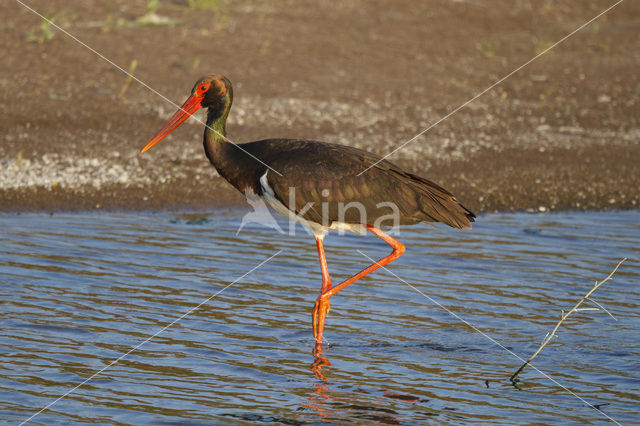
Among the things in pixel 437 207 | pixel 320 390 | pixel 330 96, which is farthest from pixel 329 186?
pixel 330 96

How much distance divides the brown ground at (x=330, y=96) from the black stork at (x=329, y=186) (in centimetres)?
282

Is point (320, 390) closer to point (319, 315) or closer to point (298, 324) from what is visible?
point (319, 315)

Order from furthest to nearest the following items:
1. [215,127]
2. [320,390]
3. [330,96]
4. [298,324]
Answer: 1. [330,96]
2. [215,127]
3. [298,324]
4. [320,390]

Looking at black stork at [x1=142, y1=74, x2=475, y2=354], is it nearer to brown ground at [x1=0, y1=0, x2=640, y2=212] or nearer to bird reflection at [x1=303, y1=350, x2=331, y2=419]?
bird reflection at [x1=303, y1=350, x2=331, y2=419]

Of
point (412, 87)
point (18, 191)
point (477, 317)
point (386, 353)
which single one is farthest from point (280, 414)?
point (412, 87)

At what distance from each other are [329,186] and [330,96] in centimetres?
573

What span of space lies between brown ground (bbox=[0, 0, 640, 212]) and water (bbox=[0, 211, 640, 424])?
2.27ft

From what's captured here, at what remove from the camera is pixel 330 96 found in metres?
11.5

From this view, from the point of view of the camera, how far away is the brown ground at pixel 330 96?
29.9ft

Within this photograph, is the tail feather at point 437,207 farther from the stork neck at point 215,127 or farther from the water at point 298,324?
the stork neck at point 215,127

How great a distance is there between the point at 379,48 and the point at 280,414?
9.39 metres

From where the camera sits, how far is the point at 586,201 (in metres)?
9.21

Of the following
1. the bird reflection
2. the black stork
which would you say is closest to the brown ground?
the black stork

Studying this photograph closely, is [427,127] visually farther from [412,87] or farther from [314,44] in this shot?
[314,44]
